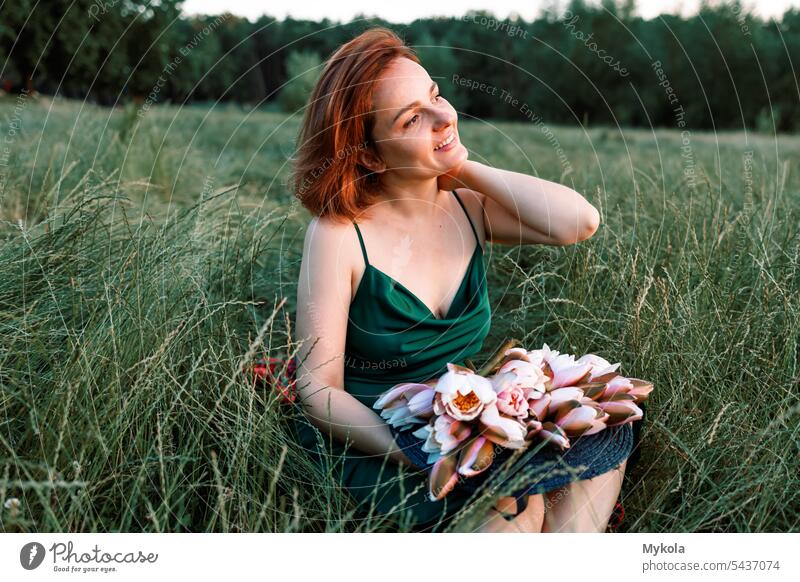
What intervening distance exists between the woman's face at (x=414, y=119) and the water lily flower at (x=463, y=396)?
0.63 m

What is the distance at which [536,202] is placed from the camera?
2012 mm

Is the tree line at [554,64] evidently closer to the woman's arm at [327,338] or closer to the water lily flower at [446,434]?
the woman's arm at [327,338]

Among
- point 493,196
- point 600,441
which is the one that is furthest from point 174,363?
point 600,441

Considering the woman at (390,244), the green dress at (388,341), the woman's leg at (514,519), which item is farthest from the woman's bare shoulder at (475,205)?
the woman's leg at (514,519)

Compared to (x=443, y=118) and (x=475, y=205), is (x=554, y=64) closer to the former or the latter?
(x=475, y=205)

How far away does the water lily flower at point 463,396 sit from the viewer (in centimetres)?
154

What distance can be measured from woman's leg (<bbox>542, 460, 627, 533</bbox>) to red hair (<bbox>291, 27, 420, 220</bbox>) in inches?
36.1

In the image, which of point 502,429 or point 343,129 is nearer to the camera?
point 502,429

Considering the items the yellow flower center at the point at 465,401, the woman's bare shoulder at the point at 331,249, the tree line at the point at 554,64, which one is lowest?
the yellow flower center at the point at 465,401

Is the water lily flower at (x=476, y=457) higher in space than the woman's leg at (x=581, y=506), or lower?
higher

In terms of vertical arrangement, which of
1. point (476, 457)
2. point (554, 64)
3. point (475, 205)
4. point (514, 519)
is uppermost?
point (554, 64)

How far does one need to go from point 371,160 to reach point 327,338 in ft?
1.69

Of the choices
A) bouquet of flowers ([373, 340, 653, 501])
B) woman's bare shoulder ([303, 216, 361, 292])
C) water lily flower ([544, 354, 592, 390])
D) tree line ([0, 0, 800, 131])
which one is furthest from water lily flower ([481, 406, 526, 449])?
tree line ([0, 0, 800, 131])

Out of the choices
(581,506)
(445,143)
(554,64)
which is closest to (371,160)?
(445,143)
